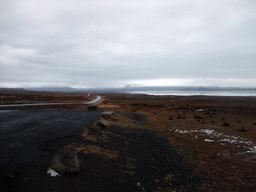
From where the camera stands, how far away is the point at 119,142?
959cm

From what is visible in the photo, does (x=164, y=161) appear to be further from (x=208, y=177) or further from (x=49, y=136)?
(x=49, y=136)

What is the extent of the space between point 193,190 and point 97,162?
4.13m

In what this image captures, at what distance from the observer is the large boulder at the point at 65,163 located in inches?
202

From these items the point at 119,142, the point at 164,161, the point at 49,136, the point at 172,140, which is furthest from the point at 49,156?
the point at 172,140

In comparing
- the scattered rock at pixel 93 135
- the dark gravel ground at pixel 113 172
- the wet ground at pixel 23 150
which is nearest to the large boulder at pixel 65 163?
the dark gravel ground at pixel 113 172

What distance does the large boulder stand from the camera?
5.14m

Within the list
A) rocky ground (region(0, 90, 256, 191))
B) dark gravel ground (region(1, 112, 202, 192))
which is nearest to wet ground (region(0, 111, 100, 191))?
dark gravel ground (region(1, 112, 202, 192))

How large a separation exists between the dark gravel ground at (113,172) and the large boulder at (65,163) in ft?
0.76

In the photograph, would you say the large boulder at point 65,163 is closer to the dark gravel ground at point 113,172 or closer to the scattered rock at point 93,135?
the dark gravel ground at point 113,172

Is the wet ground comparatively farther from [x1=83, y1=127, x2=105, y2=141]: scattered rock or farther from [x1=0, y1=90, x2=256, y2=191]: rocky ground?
[x1=83, y1=127, x2=105, y2=141]: scattered rock

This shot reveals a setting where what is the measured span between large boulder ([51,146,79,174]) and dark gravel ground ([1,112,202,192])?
0.23 metres

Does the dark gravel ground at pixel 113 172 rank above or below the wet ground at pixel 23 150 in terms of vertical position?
below

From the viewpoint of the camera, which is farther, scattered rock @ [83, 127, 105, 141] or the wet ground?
scattered rock @ [83, 127, 105, 141]

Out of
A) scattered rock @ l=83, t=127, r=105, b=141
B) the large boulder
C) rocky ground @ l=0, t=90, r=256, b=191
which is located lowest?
rocky ground @ l=0, t=90, r=256, b=191
